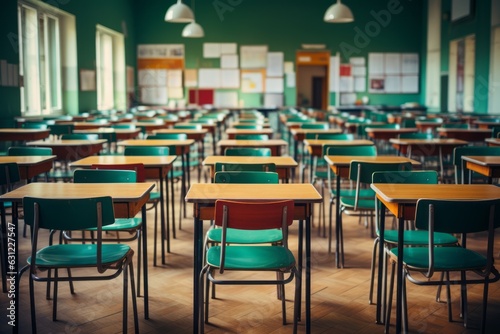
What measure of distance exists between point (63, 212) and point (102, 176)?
0.89m

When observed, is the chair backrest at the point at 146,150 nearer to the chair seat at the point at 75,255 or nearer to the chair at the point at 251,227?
the chair seat at the point at 75,255

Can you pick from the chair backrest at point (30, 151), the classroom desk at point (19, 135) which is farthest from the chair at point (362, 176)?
the classroom desk at point (19, 135)

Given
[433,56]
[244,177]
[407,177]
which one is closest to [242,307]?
[244,177]

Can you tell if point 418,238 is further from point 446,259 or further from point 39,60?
point 39,60

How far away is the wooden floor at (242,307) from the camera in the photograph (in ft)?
9.63

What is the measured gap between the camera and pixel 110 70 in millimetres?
15406

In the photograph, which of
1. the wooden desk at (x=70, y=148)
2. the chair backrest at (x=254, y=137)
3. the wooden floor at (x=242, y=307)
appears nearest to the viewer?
the wooden floor at (x=242, y=307)

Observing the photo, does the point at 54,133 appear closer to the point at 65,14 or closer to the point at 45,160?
the point at 45,160

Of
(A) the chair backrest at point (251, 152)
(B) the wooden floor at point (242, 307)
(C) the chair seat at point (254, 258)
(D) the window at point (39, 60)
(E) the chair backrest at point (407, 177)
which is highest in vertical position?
(D) the window at point (39, 60)

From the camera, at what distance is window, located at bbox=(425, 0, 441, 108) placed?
15742 millimetres

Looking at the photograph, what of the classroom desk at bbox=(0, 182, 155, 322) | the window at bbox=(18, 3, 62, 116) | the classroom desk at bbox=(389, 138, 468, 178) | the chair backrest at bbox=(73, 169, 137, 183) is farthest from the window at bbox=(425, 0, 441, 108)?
the classroom desk at bbox=(0, 182, 155, 322)

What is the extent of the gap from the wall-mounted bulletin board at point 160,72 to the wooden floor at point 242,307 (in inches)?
546

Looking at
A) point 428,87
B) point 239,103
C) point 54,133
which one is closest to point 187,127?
point 54,133

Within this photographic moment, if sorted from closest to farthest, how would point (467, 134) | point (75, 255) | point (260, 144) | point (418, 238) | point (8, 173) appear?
point (75, 255) → point (418, 238) → point (8, 173) → point (260, 144) → point (467, 134)
